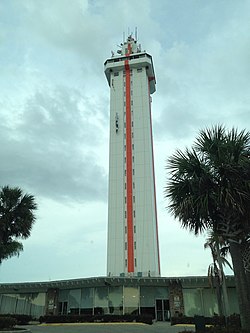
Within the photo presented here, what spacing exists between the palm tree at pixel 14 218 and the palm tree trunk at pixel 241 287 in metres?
14.1

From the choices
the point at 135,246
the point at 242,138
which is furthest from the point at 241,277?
the point at 135,246

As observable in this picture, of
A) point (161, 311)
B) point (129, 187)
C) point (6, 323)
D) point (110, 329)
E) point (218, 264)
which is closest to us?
A: point (6, 323)

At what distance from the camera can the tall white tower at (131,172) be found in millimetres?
44938

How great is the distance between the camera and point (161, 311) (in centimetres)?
2888

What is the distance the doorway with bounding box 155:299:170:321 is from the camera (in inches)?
1133

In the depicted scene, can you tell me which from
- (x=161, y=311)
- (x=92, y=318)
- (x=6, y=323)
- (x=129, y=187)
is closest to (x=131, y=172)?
(x=129, y=187)

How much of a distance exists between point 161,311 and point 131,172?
24.7m

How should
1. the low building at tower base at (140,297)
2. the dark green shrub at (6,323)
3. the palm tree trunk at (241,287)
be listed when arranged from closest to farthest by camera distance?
the palm tree trunk at (241,287), the dark green shrub at (6,323), the low building at tower base at (140,297)

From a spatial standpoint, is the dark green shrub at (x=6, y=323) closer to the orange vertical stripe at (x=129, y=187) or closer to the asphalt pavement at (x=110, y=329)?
the asphalt pavement at (x=110, y=329)

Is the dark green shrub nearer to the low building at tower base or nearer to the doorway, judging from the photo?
the low building at tower base

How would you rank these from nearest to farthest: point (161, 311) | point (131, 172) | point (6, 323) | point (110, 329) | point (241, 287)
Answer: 1. point (241, 287)
2. point (6, 323)
3. point (110, 329)
4. point (161, 311)
5. point (131, 172)

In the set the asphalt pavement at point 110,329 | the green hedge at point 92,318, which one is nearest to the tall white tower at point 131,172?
the green hedge at point 92,318

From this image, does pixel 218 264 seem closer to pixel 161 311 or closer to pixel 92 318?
pixel 161 311

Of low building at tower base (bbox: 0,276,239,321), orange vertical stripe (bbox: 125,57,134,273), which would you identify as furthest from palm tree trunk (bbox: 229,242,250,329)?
orange vertical stripe (bbox: 125,57,134,273)
